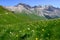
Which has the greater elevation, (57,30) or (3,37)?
(57,30)

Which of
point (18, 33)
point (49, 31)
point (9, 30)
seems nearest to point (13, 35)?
point (18, 33)

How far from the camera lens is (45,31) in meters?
13.8

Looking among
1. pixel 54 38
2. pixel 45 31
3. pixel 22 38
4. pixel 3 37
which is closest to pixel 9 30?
pixel 3 37

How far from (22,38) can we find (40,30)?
145 centimetres

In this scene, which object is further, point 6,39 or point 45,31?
point 6,39

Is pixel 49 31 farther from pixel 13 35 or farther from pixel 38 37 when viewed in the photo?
pixel 13 35

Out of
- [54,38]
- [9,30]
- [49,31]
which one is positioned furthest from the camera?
[9,30]

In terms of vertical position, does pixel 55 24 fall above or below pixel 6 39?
above

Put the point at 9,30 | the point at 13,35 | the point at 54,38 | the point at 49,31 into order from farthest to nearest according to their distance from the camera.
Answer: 1. the point at 9,30
2. the point at 13,35
3. the point at 49,31
4. the point at 54,38

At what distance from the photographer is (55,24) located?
1489 cm

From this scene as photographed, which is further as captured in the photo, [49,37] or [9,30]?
[9,30]

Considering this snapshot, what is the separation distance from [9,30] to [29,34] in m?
2.75

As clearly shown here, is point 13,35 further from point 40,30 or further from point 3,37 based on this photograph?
point 40,30

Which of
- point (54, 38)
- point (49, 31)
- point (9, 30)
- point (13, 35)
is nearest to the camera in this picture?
point (54, 38)
